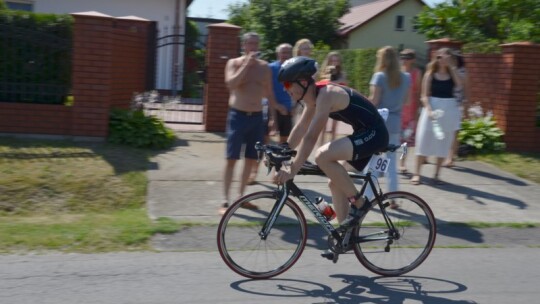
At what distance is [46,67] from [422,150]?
574 centimetres

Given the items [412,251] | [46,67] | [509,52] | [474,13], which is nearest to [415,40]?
[474,13]

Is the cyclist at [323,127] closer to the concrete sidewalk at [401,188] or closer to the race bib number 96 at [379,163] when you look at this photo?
the race bib number 96 at [379,163]

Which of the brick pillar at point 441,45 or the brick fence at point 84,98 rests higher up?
the brick pillar at point 441,45

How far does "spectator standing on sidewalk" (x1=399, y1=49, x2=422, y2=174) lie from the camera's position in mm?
9500

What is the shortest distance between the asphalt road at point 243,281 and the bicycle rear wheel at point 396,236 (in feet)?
0.42

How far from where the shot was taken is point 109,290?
18.7ft

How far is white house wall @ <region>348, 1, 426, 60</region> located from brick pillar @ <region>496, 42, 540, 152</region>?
19.2m

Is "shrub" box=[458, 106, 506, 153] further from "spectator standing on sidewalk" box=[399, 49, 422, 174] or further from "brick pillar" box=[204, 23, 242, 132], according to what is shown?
"brick pillar" box=[204, 23, 242, 132]

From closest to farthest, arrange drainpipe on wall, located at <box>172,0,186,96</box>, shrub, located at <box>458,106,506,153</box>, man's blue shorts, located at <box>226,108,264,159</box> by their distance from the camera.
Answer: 1. man's blue shorts, located at <box>226,108,264,159</box>
2. shrub, located at <box>458,106,506,153</box>
3. drainpipe on wall, located at <box>172,0,186,96</box>

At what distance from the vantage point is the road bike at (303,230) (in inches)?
234

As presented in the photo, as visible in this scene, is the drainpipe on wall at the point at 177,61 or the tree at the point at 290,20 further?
the tree at the point at 290,20

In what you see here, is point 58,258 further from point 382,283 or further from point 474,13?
point 474,13

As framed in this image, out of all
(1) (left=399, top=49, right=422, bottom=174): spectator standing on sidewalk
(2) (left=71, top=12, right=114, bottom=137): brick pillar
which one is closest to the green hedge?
(2) (left=71, top=12, right=114, bottom=137): brick pillar

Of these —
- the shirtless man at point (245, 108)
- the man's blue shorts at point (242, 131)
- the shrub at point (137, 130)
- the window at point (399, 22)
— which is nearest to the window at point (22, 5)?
the shrub at point (137, 130)
